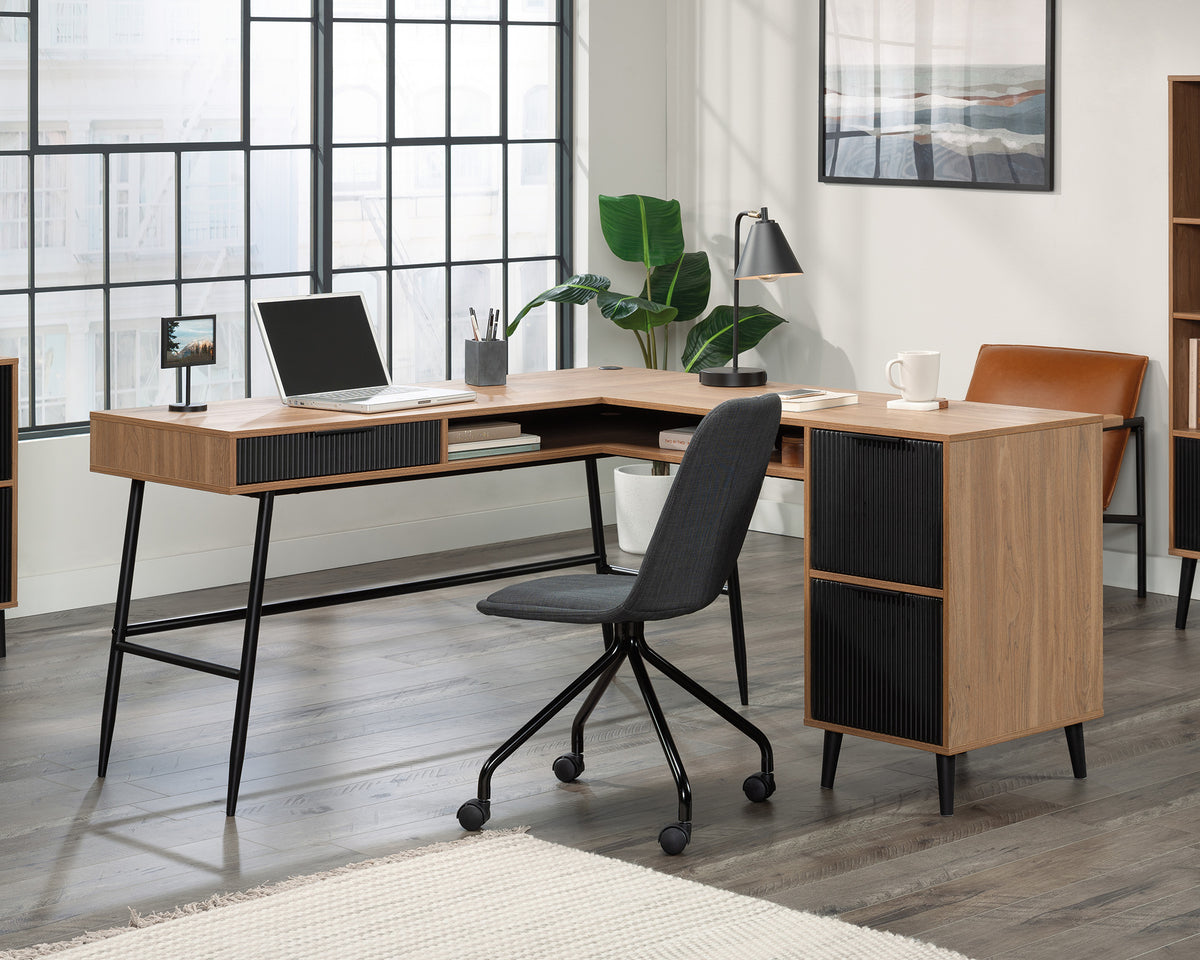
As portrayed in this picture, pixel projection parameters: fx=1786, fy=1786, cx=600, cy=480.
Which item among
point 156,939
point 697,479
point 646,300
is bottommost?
point 156,939

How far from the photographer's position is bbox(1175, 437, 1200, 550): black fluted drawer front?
5672 mm

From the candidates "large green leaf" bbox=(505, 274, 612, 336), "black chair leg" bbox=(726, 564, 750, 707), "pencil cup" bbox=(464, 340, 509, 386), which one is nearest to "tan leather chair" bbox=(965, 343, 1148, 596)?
"large green leaf" bbox=(505, 274, 612, 336)

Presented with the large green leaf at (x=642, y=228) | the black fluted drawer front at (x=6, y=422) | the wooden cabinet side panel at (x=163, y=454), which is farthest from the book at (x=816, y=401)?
the large green leaf at (x=642, y=228)

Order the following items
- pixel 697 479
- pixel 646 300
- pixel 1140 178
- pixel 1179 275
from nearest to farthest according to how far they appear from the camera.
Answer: pixel 697 479 < pixel 1179 275 < pixel 1140 178 < pixel 646 300

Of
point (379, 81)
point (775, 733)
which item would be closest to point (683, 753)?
point (775, 733)

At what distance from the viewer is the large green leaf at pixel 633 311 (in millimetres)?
7176

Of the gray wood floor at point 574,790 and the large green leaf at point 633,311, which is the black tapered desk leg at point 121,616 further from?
the large green leaf at point 633,311

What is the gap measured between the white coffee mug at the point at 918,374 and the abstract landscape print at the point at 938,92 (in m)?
2.52

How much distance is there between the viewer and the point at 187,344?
4316mm

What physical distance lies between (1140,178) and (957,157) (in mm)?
773

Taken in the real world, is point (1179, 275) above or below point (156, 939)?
above

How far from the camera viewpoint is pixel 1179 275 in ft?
18.6

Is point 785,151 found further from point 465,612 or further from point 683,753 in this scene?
point 683,753

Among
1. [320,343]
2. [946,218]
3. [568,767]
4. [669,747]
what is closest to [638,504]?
[946,218]
